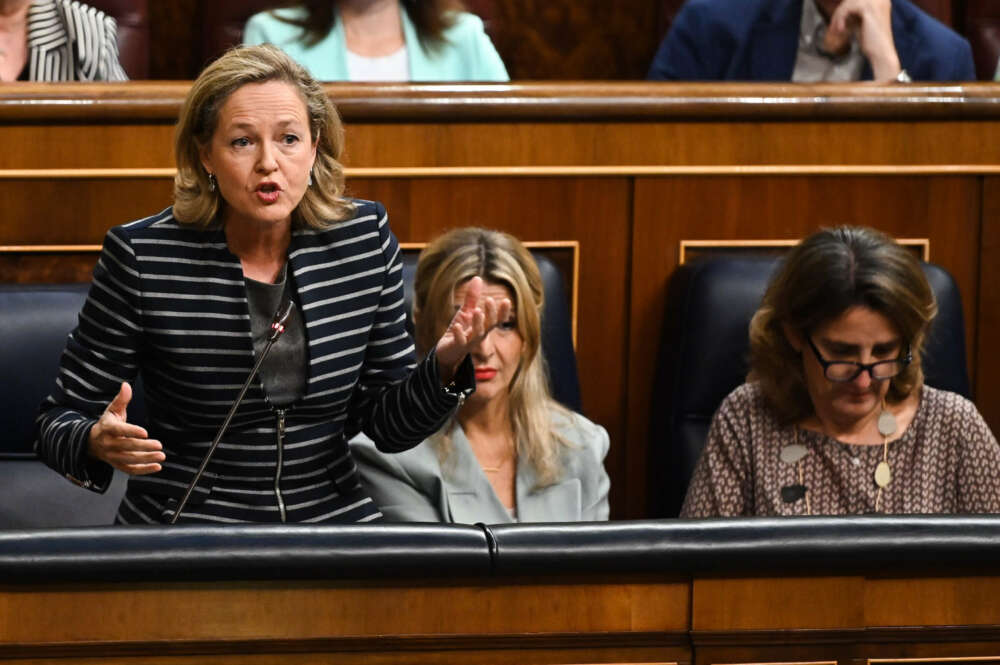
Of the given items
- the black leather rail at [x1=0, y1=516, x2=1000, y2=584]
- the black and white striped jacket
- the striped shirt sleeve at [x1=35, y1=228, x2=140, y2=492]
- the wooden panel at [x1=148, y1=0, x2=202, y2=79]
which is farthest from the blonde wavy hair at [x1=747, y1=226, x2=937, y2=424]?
the wooden panel at [x1=148, y1=0, x2=202, y2=79]

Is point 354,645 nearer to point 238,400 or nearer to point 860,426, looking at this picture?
point 238,400

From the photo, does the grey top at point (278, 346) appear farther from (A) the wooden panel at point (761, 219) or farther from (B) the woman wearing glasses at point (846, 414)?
(A) the wooden panel at point (761, 219)

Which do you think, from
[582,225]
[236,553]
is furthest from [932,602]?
[582,225]

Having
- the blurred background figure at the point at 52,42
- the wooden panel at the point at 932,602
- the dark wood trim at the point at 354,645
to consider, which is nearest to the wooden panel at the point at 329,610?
the dark wood trim at the point at 354,645

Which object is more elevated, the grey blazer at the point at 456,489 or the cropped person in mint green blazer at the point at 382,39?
the cropped person in mint green blazer at the point at 382,39

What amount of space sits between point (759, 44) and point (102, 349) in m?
0.98

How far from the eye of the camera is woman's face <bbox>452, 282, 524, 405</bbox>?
123cm

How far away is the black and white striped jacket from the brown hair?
0.64ft

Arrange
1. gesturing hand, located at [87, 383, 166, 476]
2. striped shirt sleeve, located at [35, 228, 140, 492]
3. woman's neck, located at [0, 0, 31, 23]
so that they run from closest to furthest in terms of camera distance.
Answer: gesturing hand, located at [87, 383, 166, 476], striped shirt sleeve, located at [35, 228, 140, 492], woman's neck, located at [0, 0, 31, 23]

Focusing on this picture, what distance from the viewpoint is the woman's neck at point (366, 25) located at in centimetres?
169

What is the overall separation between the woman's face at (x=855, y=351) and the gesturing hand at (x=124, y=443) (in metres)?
0.56

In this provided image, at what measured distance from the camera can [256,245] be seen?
1.02 metres

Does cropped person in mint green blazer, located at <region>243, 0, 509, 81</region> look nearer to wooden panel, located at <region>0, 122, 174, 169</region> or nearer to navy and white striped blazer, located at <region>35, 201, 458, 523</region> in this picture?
wooden panel, located at <region>0, 122, 174, 169</region>

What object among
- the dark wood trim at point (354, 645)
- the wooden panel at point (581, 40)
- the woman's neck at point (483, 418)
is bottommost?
the dark wood trim at point (354, 645)
